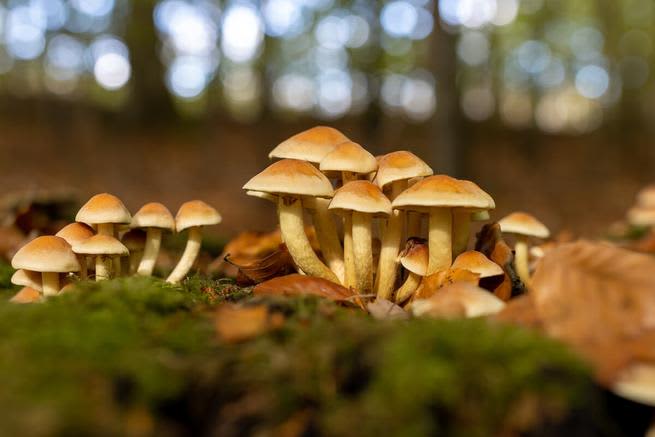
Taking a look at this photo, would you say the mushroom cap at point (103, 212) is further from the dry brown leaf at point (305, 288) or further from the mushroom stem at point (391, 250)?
the mushroom stem at point (391, 250)

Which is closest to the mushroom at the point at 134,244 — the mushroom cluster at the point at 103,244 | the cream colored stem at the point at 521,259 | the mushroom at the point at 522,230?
the mushroom cluster at the point at 103,244

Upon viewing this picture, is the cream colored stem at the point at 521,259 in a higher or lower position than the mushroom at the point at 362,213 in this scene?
lower

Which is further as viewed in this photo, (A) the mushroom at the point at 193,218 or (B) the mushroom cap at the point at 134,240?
(B) the mushroom cap at the point at 134,240

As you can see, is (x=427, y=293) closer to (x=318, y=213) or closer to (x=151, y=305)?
(x=318, y=213)

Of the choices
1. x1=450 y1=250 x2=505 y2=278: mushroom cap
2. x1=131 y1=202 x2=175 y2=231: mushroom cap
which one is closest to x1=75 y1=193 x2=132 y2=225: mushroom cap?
x1=131 y1=202 x2=175 y2=231: mushroom cap


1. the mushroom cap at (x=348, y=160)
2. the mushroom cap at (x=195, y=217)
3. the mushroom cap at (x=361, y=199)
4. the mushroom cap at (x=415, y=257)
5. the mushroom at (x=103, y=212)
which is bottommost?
the mushroom cap at (x=415, y=257)

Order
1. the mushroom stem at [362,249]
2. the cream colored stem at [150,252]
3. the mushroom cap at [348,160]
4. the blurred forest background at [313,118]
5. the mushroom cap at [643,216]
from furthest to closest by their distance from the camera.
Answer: the blurred forest background at [313,118]
the mushroom cap at [643,216]
the cream colored stem at [150,252]
the mushroom stem at [362,249]
the mushroom cap at [348,160]

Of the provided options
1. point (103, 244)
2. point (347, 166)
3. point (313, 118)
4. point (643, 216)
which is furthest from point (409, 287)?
point (313, 118)
